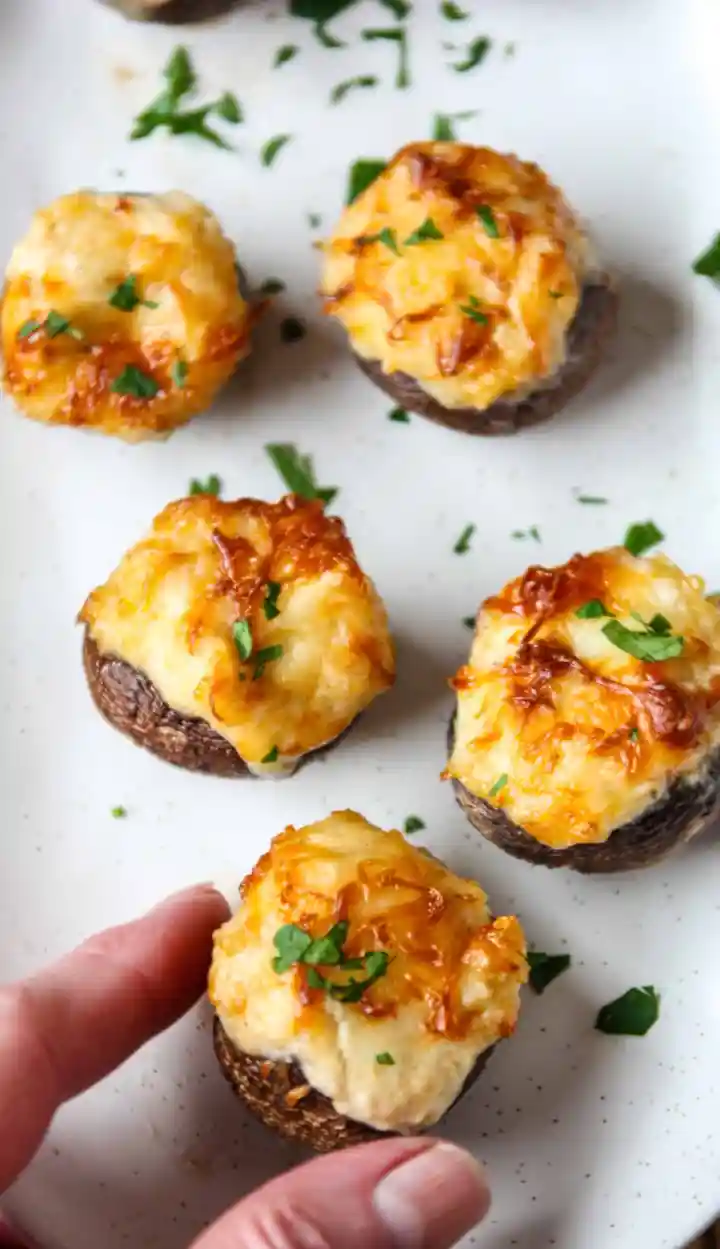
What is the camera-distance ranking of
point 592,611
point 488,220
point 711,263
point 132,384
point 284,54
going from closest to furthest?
point 592,611 < point 488,220 < point 132,384 < point 711,263 < point 284,54

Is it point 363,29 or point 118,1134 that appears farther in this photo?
point 363,29

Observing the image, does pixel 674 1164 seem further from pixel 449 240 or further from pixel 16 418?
pixel 16 418

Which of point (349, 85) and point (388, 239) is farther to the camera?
point (349, 85)

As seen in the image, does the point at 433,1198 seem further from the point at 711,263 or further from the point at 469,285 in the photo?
the point at 711,263

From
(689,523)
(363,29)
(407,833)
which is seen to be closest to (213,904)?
(407,833)

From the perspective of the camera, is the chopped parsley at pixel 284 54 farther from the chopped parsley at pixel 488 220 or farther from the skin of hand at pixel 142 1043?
the skin of hand at pixel 142 1043

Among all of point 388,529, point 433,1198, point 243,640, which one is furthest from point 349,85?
point 433,1198

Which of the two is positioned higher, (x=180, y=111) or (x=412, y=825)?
(x=180, y=111)
